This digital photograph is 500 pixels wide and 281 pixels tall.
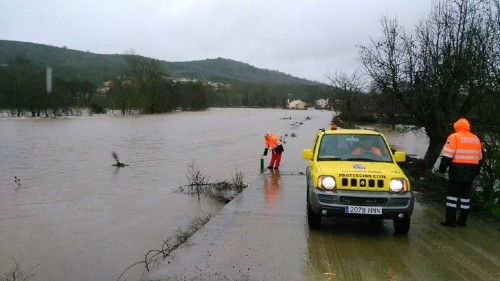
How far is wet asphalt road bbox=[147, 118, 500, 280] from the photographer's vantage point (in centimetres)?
620

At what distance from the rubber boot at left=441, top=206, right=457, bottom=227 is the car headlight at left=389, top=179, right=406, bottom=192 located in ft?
6.29

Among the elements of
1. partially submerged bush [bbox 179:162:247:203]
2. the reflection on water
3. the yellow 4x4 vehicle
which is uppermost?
the yellow 4x4 vehicle

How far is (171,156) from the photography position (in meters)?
29.0

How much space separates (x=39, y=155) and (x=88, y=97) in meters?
70.7

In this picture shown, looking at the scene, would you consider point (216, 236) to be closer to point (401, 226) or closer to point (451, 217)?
point (401, 226)

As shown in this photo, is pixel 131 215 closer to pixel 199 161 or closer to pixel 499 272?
pixel 499 272

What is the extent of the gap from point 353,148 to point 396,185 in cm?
136

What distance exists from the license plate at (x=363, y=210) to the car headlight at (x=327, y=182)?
0.42m

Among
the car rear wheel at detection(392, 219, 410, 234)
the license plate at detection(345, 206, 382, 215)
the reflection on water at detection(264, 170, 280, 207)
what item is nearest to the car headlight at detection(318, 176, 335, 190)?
the license plate at detection(345, 206, 382, 215)

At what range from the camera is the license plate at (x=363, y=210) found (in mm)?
7480

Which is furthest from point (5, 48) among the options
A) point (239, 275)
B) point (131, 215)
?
point (239, 275)

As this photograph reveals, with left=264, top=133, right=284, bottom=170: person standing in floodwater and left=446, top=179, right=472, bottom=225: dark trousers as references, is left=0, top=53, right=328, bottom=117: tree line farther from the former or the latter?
left=446, top=179, right=472, bottom=225: dark trousers

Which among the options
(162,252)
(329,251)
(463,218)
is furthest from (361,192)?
(162,252)

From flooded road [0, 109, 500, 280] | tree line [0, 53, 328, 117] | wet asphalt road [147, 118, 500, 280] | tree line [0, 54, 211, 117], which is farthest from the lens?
tree line [0, 53, 328, 117]
